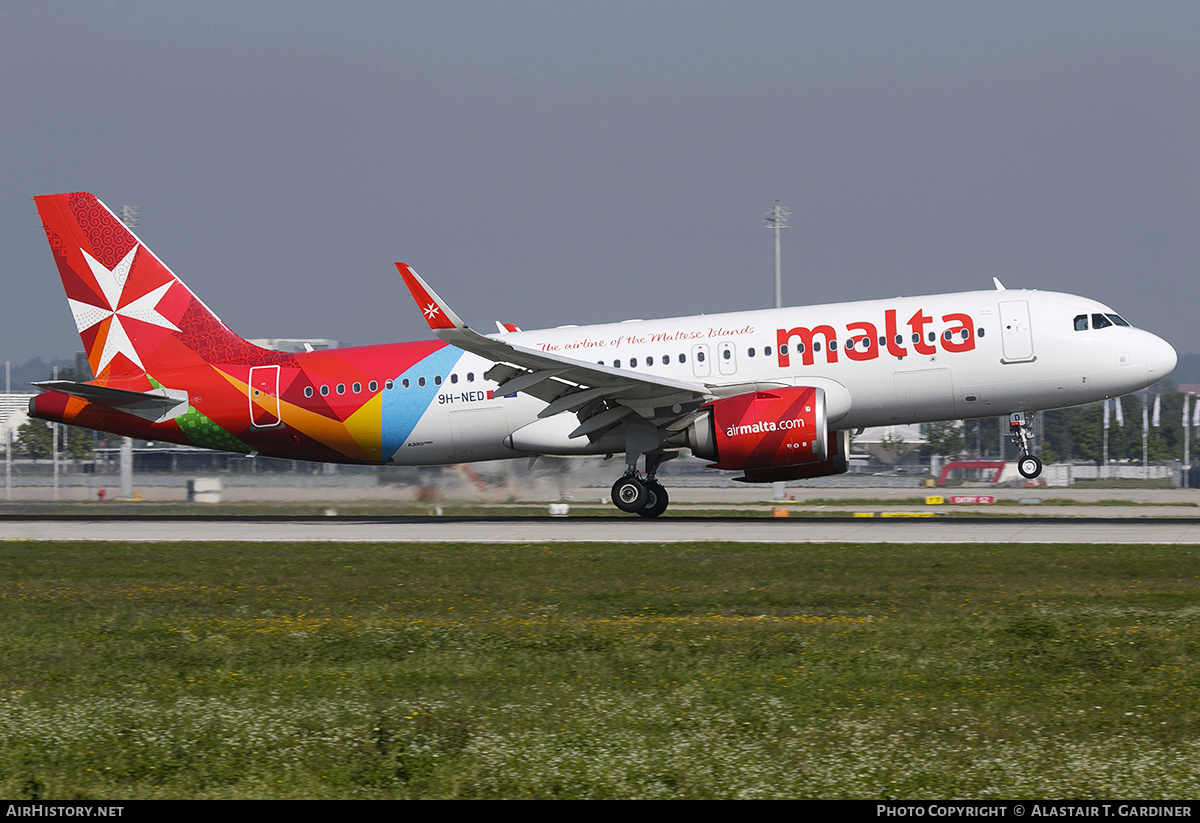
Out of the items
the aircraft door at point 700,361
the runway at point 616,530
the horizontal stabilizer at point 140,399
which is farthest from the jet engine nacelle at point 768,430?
the horizontal stabilizer at point 140,399

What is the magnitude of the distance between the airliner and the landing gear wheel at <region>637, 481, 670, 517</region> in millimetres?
49

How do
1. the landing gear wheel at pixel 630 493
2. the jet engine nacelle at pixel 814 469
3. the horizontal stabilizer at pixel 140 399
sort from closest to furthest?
the jet engine nacelle at pixel 814 469 → the landing gear wheel at pixel 630 493 → the horizontal stabilizer at pixel 140 399

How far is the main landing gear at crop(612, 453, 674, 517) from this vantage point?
91.5 feet

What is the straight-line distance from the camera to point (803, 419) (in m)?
24.8

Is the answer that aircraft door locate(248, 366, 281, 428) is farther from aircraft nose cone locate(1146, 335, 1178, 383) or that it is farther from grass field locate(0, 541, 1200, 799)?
aircraft nose cone locate(1146, 335, 1178, 383)

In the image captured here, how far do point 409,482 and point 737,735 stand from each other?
27441mm

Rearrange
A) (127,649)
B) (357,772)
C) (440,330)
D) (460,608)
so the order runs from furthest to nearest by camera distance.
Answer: (440,330) → (460,608) → (127,649) → (357,772)

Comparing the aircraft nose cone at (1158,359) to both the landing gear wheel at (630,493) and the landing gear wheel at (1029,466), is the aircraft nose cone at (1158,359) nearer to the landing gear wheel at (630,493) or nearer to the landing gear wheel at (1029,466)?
the landing gear wheel at (1029,466)

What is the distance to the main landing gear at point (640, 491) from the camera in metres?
27.9

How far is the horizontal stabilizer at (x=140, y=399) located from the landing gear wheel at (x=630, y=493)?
35.3 feet

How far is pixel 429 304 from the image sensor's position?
2422cm

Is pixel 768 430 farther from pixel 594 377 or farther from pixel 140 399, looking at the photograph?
pixel 140 399
